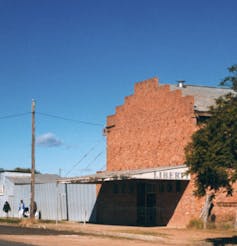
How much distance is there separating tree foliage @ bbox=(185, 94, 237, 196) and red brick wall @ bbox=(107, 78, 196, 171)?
11.7 metres

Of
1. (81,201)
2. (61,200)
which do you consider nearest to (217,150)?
(81,201)

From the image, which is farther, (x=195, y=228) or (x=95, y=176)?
(x=95, y=176)

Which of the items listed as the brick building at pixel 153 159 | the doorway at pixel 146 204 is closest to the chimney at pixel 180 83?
the brick building at pixel 153 159

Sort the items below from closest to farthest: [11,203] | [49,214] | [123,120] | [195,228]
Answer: [195,228], [123,120], [49,214], [11,203]

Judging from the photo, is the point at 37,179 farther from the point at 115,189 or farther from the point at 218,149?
the point at 218,149

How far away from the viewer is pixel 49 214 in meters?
51.4

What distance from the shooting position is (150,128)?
1662 inches

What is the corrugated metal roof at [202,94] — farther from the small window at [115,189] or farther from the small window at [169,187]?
the small window at [115,189]

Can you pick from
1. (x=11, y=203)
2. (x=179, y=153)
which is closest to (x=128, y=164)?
(x=179, y=153)

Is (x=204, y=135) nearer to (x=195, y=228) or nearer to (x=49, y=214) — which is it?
(x=195, y=228)

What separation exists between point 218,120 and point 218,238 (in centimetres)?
725

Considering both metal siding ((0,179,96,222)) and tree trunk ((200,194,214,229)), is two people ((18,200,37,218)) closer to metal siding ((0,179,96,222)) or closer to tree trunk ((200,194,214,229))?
metal siding ((0,179,96,222))

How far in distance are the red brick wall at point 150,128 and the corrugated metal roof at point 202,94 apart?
0.92 m

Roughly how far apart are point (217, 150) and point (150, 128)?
698 inches
